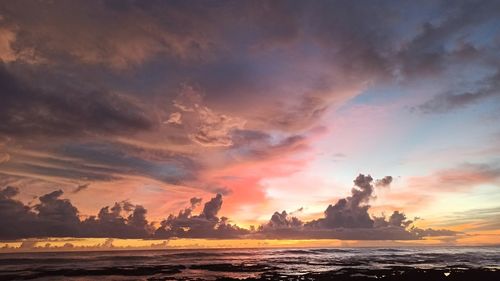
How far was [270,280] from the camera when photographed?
59094 millimetres

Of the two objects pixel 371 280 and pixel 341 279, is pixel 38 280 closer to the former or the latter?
pixel 341 279

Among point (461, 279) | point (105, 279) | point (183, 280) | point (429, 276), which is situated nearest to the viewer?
point (461, 279)

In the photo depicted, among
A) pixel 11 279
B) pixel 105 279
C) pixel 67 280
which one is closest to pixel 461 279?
pixel 105 279

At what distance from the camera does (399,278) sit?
179 feet

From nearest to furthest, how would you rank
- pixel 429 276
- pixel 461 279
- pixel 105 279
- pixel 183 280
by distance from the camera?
pixel 461 279 < pixel 429 276 < pixel 183 280 < pixel 105 279

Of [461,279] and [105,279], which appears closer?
[461,279]

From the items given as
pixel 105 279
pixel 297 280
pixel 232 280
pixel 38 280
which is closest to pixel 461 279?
pixel 297 280

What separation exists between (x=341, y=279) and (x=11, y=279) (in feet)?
209

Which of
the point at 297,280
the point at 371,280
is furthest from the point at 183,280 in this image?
the point at 371,280

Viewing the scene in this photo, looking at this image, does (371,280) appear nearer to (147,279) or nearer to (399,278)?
(399,278)

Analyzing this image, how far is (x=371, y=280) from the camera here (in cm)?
→ 5503

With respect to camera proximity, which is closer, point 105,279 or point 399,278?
point 399,278

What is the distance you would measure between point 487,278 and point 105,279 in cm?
6370

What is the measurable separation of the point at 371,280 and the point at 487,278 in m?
15.7
